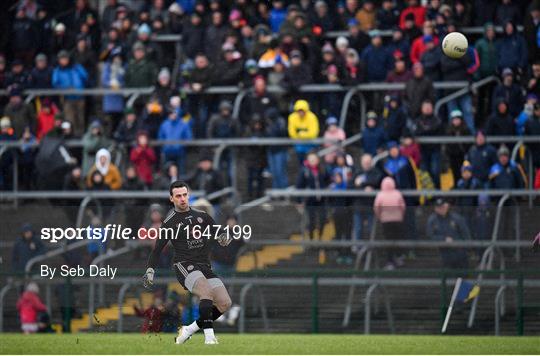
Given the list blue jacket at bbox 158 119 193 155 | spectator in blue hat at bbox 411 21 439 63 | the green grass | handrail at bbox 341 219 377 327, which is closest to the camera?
the green grass

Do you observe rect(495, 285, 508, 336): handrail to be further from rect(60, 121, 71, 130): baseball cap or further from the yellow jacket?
rect(60, 121, 71, 130): baseball cap

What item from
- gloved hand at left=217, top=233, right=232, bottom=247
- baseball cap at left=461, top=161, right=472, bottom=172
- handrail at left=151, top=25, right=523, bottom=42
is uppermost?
handrail at left=151, top=25, right=523, bottom=42

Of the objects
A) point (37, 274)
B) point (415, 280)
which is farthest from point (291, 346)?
A: point (37, 274)

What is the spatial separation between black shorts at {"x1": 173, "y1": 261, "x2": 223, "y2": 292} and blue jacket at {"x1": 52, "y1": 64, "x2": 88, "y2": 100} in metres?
11.7

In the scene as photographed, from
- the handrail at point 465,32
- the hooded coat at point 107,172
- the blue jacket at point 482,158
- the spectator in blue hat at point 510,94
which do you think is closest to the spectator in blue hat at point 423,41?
the handrail at point 465,32

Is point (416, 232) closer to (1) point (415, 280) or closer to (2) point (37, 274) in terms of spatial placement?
(1) point (415, 280)

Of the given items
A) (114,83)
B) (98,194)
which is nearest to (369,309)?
(98,194)

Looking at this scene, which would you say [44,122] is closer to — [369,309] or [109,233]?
[109,233]

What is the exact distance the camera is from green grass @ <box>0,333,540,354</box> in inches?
682

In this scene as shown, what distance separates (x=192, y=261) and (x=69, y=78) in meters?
11.9

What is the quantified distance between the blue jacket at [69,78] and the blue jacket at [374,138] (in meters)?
6.52

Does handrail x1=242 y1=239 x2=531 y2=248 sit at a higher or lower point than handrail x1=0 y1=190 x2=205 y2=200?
lower

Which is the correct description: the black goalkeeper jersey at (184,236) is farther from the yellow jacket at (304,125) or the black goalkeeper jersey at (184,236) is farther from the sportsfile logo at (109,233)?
the yellow jacket at (304,125)

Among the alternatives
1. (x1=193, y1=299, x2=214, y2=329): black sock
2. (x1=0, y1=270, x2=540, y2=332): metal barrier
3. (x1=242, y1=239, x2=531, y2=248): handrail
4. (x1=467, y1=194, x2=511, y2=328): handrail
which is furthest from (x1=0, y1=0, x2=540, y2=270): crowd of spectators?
(x1=193, y1=299, x2=214, y2=329): black sock
